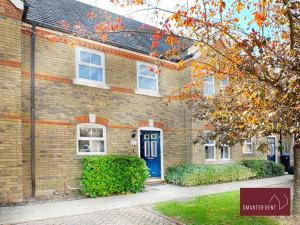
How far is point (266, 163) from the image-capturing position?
16.3 m

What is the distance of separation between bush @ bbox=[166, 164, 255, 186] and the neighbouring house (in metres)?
0.62

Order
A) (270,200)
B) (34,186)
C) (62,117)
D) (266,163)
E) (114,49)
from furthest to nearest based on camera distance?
(266,163)
(114,49)
(62,117)
(34,186)
(270,200)

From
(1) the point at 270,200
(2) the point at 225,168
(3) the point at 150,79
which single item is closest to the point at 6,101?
(3) the point at 150,79

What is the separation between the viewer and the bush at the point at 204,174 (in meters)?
12.6

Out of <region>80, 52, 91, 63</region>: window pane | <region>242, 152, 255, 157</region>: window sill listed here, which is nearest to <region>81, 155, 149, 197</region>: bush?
<region>80, 52, 91, 63</region>: window pane

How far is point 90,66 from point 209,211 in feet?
23.7

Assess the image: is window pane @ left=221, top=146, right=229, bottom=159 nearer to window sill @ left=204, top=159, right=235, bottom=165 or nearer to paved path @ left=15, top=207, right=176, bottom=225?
window sill @ left=204, top=159, right=235, bottom=165

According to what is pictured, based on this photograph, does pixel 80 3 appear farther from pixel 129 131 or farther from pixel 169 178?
pixel 169 178

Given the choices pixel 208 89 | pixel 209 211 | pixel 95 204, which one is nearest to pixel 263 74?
pixel 209 211

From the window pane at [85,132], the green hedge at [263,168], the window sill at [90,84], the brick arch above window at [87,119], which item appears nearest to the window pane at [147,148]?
the brick arch above window at [87,119]

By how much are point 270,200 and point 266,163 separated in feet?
39.1

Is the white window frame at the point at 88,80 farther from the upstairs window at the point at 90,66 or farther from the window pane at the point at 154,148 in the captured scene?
the window pane at the point at 154,148

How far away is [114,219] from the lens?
7020 millimetres

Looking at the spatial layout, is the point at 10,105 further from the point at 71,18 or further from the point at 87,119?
the point at 71,18
